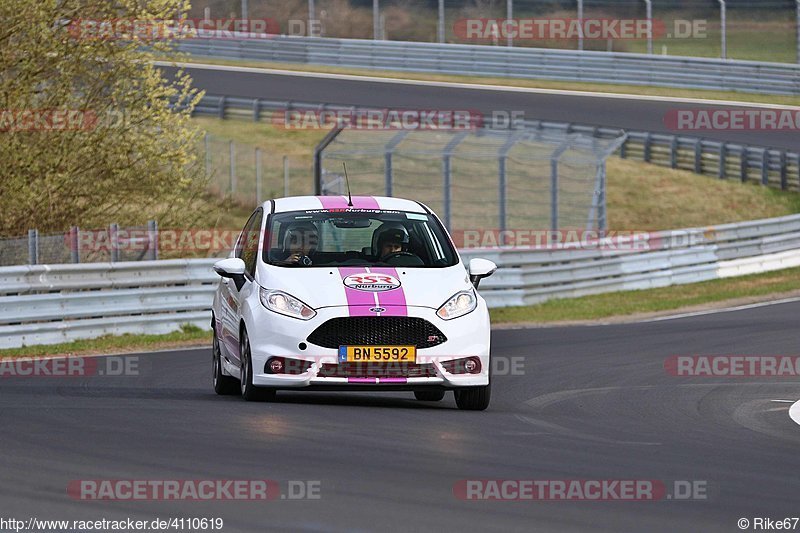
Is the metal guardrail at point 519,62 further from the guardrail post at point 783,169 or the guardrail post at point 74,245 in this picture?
the guardrail post at point 74,245

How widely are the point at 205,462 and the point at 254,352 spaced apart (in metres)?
2.81

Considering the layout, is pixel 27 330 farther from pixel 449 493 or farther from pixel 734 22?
pixel 734 22

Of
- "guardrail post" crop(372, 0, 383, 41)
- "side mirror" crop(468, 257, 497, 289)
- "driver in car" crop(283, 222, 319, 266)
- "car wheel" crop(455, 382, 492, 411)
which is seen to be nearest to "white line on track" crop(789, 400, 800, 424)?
"car wheel" crop(455, 382, 492, 411)

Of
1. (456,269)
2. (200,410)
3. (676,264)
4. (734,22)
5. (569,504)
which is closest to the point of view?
(569,504)

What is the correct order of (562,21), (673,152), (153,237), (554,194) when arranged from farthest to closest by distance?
(562,21) < (673,152) < (554,194) < (153,237)

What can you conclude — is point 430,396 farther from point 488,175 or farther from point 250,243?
point 488,175

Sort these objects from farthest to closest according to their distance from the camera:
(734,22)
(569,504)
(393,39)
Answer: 1. (393,39)
2. (734,22)
3. (569,504)

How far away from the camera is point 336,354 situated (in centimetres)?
1067

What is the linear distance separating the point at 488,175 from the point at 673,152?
221 inches

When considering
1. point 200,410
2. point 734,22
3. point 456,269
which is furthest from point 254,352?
point 734,22

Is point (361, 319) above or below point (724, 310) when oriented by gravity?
above

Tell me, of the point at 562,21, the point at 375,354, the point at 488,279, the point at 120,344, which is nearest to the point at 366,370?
the point at 375,354

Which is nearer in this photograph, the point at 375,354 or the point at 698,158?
the point at 375,354

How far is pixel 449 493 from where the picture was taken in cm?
727
